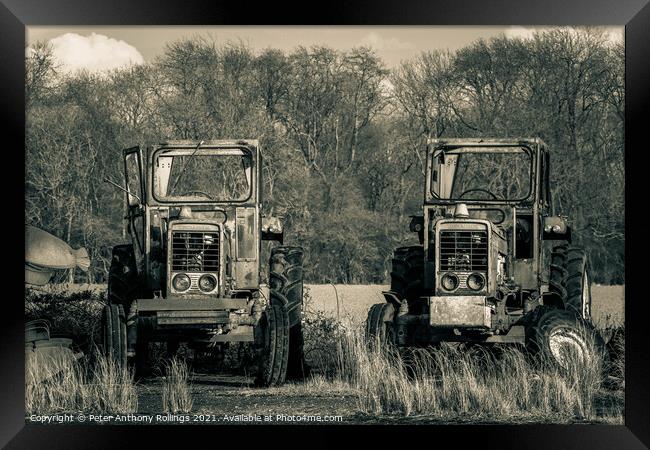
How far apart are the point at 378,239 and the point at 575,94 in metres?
3.42

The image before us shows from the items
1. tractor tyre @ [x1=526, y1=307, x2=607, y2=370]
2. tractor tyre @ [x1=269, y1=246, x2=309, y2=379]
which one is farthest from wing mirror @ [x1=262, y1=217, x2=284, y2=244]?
tractor tyre @ [x1=526, y1=307, x2=607, y2=370]

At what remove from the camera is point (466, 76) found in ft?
60.8

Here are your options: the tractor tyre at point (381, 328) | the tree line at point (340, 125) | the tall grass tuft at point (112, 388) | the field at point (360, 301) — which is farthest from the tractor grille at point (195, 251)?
the tree line at point (340, 125)

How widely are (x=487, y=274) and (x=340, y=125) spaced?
7.02 m

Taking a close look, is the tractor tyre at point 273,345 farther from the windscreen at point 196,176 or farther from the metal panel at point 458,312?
the windscreen at point 196,176

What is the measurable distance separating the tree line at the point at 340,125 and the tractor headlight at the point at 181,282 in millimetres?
4570

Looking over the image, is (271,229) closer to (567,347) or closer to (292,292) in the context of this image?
(292,292)

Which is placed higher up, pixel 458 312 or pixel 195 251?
pixel 195 251

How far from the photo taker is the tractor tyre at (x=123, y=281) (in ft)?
45.3

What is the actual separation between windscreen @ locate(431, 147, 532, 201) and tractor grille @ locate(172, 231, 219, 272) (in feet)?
8.51

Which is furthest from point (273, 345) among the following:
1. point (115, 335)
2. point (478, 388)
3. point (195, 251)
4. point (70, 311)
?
point (70, 311)

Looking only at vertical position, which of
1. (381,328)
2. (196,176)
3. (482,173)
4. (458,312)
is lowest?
(381,328)

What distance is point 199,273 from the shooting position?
1275 cm

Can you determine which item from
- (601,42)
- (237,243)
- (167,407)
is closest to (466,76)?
(601,42)
